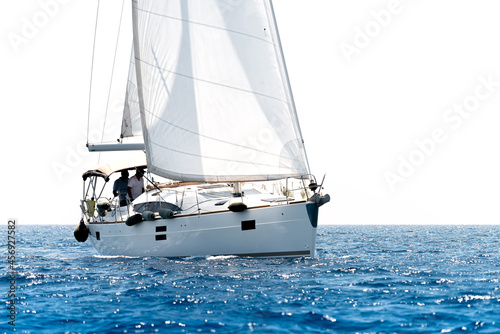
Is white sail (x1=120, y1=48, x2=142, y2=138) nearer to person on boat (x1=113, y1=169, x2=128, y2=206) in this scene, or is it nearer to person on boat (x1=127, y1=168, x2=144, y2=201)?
person on boat (x1=113, y1=169, x2=128, y2=206)

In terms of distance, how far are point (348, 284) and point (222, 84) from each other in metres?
7.92

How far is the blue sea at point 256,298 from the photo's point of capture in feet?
24.7

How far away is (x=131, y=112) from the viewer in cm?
2277

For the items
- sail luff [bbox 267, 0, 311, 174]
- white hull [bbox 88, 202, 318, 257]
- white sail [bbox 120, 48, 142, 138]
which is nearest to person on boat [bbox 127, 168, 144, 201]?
white sail [bbox 120, 48, 142, 138]

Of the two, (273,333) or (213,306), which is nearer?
(273,333)

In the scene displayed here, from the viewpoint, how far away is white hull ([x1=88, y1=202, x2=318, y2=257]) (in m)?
14.8

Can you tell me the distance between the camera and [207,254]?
1554cm

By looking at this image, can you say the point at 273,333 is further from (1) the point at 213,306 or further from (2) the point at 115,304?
(2) the point at 115,304

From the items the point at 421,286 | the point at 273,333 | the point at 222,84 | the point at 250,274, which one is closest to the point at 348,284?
the point at 421,286

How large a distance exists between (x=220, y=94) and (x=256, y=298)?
8501 mm

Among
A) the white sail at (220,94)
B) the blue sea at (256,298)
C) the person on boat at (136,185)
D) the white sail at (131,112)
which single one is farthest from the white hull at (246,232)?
the white sail at (131,112)

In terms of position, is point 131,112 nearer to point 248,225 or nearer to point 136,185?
point 136,185

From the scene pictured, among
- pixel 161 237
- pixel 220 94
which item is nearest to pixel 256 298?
pixel 161 237

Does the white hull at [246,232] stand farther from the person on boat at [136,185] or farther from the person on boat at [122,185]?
the person on boat at [122,185]
